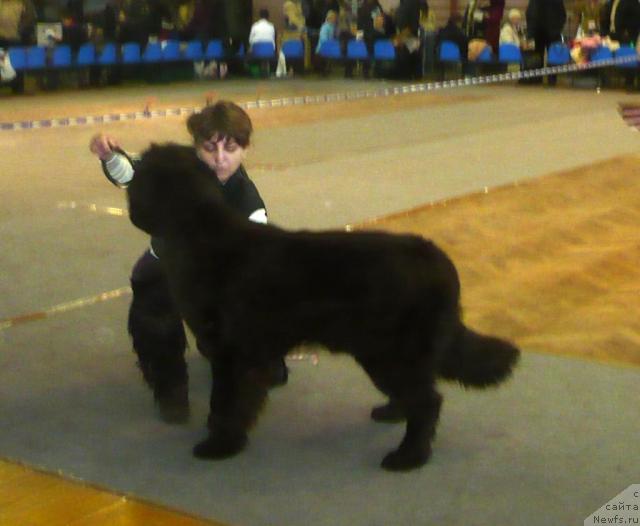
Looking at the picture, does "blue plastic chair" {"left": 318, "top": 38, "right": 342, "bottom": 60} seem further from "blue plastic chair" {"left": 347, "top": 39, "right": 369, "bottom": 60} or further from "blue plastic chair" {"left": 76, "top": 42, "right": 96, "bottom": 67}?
"blue plastic chair" {"left": 76, "top": 42, "right": 96, "bottom": 67}

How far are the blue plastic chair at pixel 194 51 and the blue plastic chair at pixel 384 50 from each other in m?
3.54

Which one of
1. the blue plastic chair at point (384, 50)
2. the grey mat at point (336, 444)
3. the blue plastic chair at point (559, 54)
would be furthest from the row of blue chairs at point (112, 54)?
the grey mat at point (336, 444)

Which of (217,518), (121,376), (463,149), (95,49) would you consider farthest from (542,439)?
(95,49)

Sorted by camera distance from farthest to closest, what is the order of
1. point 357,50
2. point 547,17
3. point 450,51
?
point 357,50, point 450,51, point 547,17

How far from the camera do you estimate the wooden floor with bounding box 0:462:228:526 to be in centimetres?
279

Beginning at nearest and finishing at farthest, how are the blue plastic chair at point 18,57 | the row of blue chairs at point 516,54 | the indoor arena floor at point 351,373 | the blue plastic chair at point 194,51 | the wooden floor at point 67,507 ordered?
1. the wooden floor at point 67,507
2. the indoor arena floor at point 351,373
3. the blue plastic chair at point 18,57
4. the row of blue chairs at point 516,54
5. the blue plastic chair at point 194,51

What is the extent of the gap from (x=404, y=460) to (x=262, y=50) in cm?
1794

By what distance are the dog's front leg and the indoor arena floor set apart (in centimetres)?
6

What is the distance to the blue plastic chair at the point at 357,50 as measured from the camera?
19719 mm

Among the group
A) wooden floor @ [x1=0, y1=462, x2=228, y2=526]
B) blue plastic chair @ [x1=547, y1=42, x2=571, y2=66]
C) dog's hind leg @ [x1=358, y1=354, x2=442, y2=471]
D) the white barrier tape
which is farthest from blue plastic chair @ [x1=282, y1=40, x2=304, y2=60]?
wooden floor @ [x1=0, y1=462, x2=228, y2=526]

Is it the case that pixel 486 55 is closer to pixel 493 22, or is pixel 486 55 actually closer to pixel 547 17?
pixel 493 22

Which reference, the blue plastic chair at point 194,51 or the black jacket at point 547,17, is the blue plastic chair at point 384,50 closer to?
the black jacket at point 547,17

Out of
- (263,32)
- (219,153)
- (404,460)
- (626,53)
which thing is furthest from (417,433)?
(263,32)

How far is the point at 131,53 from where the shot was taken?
18.5 m
